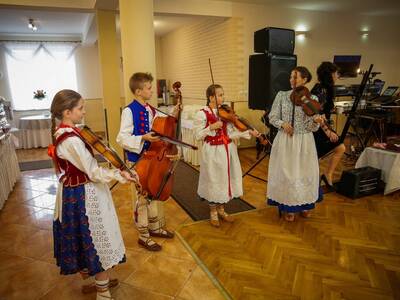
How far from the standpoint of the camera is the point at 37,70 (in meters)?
7.93

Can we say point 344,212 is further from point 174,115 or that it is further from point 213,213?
point 174,115

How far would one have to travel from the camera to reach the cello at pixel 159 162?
1969mm

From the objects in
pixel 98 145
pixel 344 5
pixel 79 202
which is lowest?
pixel 79 202

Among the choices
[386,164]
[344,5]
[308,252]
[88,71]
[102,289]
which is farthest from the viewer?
[88,71]

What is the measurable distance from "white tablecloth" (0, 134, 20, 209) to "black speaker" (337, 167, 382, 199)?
3812mm

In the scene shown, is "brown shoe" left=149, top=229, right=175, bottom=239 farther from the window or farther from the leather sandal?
the window

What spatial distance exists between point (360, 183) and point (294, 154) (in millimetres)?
1226

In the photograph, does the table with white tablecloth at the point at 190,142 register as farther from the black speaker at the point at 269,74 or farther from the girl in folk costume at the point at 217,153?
the girl in folk costume at the point at 217,153

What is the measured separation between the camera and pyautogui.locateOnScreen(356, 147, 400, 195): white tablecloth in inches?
129

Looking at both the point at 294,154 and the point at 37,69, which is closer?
the point at 294,154

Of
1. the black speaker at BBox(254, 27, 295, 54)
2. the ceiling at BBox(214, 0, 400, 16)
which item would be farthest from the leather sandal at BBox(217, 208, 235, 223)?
the ceiling at BBox(214, 0, 400, 16)

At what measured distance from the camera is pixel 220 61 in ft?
19.6

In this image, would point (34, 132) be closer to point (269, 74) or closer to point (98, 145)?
point (269, 74)

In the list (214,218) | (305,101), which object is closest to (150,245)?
(214,218)
